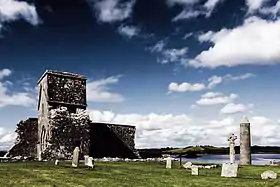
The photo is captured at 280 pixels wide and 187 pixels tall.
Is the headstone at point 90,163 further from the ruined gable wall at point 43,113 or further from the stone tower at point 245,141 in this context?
the stone tower at point 245,141

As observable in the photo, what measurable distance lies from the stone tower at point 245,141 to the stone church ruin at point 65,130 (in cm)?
1566

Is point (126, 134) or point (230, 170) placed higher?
point (126, 134)

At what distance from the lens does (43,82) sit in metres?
53.4

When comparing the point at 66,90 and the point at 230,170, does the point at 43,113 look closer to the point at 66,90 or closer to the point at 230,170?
the point at 66,90

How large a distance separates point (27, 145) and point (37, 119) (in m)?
4.26

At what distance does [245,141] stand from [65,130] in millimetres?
21176

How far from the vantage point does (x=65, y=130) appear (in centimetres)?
4800

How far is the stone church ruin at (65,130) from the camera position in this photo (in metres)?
47.6

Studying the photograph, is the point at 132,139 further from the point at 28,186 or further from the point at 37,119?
the point at 28,186

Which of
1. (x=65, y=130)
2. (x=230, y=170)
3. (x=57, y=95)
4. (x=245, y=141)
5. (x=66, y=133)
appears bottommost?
(x=230, y=170)

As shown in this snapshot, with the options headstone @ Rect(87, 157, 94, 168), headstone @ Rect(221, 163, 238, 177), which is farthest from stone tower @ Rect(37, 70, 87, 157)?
headstone @ Rect(221, 163, 238, 177)

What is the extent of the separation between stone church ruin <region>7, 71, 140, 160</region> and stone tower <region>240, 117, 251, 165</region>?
51.4ft

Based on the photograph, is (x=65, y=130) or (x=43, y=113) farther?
(x=43, y=113)

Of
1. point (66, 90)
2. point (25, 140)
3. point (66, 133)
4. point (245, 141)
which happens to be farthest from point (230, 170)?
point (25, 140)
